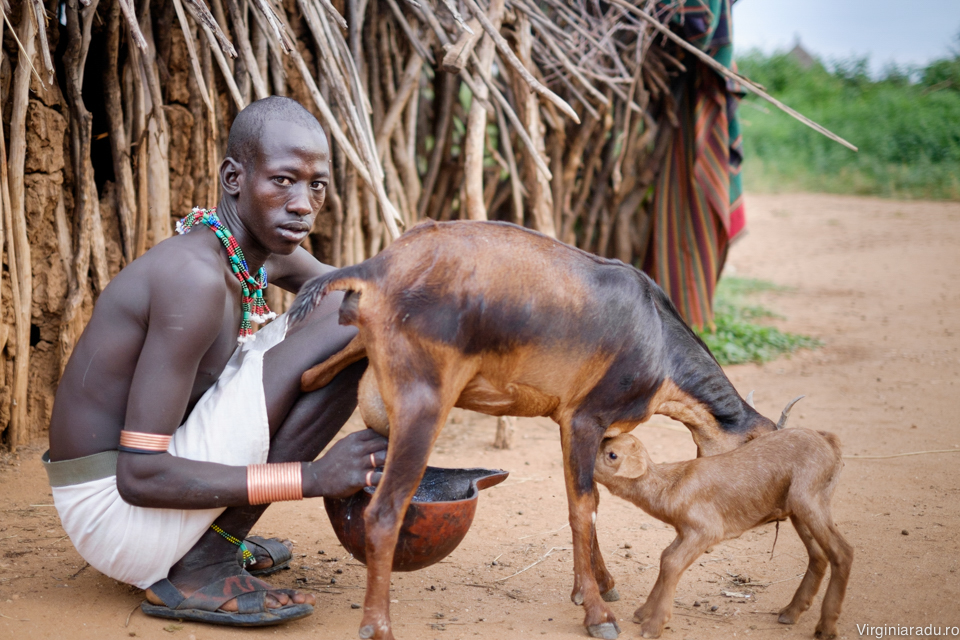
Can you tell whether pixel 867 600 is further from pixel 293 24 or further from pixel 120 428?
pixel 293 24

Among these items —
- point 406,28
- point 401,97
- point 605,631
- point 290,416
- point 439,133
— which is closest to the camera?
point 605,631

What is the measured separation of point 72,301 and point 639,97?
4.75m

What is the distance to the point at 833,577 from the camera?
2.79 m

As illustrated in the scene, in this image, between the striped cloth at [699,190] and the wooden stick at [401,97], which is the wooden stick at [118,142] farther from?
the striped cloth at [699,190]

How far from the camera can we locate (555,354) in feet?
8.64

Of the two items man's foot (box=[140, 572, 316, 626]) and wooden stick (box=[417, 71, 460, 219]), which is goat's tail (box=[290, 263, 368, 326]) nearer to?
man's foot (box=[140, 572, 316, 626])

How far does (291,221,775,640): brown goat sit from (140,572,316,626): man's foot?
14.5 inches

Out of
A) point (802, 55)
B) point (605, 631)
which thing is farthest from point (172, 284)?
point (802, 55)

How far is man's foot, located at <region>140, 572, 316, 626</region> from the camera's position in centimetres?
266

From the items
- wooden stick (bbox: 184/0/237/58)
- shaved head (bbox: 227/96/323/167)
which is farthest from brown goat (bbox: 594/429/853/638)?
wooden stick (bbox: 184/0/237/58)

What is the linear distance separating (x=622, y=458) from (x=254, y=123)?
1.74 meters

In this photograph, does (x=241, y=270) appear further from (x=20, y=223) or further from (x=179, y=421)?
(x=20, y=223)

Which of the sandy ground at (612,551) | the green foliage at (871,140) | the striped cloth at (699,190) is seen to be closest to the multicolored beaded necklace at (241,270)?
the sandy ground at (612,551)

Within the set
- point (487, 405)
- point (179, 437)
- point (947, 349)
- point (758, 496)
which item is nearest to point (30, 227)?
point (179, 437)
